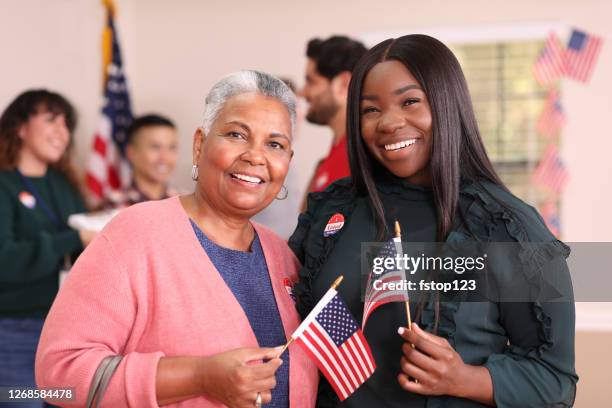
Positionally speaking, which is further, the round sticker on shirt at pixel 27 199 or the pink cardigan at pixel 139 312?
the round sticker on shirt at pixel 27 199

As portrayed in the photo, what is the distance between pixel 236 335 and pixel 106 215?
2.20m

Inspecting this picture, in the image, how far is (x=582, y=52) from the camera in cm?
477

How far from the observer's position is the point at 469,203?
151cm

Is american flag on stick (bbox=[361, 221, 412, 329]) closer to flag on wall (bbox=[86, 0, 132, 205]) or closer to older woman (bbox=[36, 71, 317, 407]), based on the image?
older woman (bbox=[36, 71, 317, 407])

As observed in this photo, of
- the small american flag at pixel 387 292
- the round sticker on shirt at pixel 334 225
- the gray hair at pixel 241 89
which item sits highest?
the gray hair at pixel 241 89

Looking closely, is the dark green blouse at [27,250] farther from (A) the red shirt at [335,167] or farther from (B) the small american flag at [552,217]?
(B) the small american flag at [552,217]

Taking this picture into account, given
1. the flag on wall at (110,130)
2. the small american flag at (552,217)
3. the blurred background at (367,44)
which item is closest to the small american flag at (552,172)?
the blurred background at (367,44)

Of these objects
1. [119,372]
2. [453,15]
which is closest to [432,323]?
[119,372]

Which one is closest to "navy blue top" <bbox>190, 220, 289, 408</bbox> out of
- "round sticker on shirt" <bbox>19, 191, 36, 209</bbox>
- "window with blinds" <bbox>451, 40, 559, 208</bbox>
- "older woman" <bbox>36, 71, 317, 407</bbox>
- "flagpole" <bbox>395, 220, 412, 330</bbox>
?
"older woman" <bbox>36, 71, 317, 407</bbox>

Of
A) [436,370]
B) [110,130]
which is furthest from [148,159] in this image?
[436,370]

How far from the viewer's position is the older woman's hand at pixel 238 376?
→ 1280 millimetres

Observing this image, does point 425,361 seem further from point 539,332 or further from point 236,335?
point 236,335

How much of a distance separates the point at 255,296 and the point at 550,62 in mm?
4032

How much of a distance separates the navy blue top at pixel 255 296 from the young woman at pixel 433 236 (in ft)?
0.32
